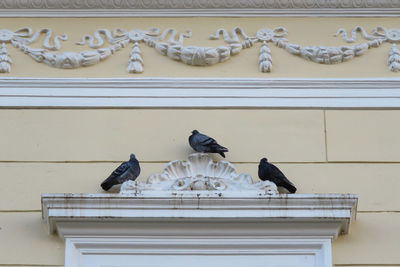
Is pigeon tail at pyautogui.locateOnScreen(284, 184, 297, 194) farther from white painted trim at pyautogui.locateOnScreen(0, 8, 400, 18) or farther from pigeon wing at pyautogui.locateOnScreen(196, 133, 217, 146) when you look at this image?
white painted trim at pyautogui.locateOnScreen(0, 8, 400, 18)

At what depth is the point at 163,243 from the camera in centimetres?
571

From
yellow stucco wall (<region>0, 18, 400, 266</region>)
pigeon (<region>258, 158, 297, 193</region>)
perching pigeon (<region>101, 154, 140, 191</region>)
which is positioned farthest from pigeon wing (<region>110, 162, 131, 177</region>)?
pigeon (<region>258, 158, 297, 193</region>)

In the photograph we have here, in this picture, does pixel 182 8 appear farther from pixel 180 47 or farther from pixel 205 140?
pixel 205 140

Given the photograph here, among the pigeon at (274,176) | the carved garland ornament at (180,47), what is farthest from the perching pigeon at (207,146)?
the carved garland ornament at (180,47)

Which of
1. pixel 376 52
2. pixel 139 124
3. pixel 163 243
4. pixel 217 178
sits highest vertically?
pixel 376 52

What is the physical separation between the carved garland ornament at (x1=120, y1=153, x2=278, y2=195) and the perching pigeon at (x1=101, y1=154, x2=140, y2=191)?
4 cm

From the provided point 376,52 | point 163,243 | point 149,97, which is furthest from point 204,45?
point 163,243

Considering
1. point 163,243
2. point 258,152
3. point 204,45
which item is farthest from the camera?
point 204,45

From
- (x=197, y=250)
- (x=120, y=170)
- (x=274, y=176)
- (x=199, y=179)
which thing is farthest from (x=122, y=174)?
(x=274, y=176)

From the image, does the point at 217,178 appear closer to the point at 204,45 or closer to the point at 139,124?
the point at 139,124

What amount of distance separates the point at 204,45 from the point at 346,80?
896mm

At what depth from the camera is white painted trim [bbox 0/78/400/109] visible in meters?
6.42

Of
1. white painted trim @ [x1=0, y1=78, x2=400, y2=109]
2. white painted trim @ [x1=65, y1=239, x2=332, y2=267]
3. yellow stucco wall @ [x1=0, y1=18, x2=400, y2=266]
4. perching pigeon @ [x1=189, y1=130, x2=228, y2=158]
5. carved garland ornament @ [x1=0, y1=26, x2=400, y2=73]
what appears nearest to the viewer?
white painted trim @ [x1=65, y1=239, x2=332, y2=267]

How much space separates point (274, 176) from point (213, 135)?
550 mm
